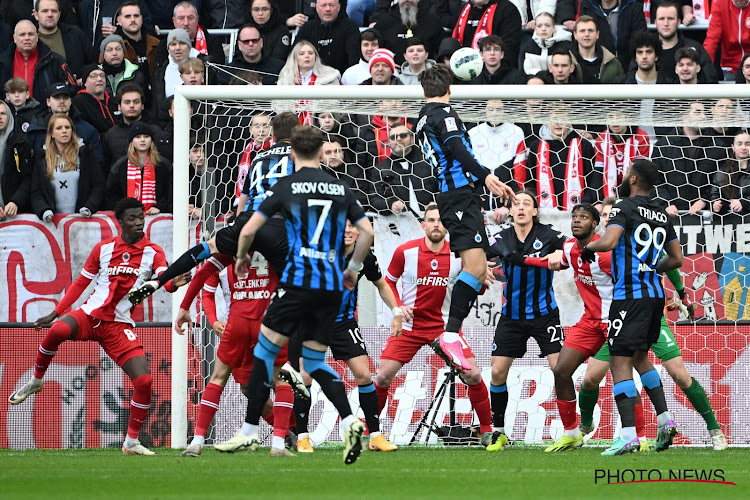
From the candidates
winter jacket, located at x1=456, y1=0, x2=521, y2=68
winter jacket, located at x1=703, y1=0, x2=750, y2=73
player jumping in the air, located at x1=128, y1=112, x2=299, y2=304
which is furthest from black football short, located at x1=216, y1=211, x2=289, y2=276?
winter jacket, located at x1=703, y1=0, x2=750, y2=73

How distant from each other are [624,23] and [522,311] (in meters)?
5.80

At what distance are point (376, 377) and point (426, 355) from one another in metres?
1.03

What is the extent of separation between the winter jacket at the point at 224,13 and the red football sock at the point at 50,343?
22.0ft

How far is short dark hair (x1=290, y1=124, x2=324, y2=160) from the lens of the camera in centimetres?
757

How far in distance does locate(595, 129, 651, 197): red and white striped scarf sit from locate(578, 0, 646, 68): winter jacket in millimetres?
2620

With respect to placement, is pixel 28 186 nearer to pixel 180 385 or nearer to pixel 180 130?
pixel 180 130

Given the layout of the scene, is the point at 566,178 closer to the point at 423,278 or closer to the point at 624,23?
the point at 423,278

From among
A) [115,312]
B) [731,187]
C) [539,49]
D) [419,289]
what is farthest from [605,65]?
[115,312]

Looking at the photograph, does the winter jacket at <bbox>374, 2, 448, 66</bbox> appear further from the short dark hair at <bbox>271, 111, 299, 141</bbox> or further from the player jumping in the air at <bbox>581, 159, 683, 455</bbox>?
the player jumping in the air at <bbox>581, 159, 683, 455</bbox>

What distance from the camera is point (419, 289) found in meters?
10.8

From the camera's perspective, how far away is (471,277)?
29.4ft

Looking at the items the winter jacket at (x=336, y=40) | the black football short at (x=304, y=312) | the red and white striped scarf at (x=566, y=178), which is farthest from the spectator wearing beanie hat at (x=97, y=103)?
the black football short at (x=304, y=312)

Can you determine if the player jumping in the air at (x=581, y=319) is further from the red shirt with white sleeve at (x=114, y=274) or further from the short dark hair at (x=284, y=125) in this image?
the red shirt with white sleeve at (x=114, y=274)

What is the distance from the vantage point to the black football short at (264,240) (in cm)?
886
